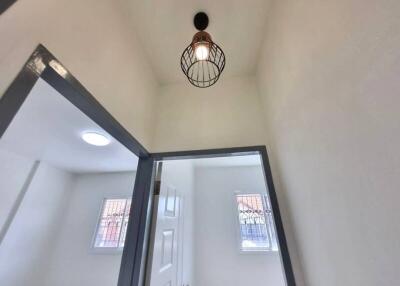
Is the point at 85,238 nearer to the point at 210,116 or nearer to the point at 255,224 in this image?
the point at 255,224

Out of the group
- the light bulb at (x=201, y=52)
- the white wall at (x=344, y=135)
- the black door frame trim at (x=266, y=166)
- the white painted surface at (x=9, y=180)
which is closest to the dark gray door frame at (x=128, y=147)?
the black door frame trim at (x=266, y=166)

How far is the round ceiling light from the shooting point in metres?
1.92

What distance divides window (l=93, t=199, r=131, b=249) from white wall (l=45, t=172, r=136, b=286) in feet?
0.31

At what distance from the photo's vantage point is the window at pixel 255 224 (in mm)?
2838

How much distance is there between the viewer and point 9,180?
7.28 ft

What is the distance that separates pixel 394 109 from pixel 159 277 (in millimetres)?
1436

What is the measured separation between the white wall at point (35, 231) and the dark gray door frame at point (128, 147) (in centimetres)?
234

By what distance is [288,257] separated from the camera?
933 millimetres

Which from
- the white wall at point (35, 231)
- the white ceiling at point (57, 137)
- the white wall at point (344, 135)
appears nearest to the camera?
the white wall at point (344, 135)

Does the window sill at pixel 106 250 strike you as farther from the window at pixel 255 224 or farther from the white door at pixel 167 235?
the window at pixel 255 224

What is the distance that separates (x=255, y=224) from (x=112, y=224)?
2.42m

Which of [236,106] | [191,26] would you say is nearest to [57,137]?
[191,26]

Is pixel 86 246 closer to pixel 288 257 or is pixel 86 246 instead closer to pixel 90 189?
pixel 90 189

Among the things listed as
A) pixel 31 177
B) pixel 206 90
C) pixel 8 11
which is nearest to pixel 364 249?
pixel 8 11
